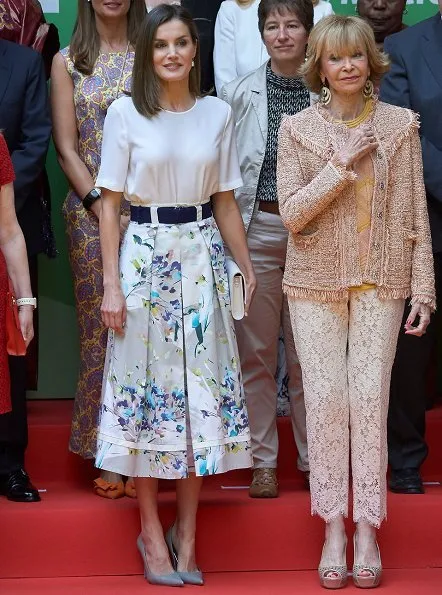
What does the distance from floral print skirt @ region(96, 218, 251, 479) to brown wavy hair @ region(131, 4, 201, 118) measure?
0.41 meters

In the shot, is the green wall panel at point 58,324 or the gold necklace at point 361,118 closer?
the gold necklace at point 361,118

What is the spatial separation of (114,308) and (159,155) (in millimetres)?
537

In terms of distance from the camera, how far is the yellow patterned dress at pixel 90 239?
5344 millimetres

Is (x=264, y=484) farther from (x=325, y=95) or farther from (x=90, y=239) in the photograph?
(x=325, y=95)

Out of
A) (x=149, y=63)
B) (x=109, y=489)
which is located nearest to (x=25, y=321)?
(x=149, y=63)

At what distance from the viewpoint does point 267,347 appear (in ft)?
17.8

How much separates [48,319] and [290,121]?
2068mm

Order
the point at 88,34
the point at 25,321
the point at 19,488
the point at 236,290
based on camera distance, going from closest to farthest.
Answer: the point at 25,321
the point at 236,290
the point at 19,488
the point at 88,34

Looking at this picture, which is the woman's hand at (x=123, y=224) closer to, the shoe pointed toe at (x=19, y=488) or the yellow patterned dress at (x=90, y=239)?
the yellow patterned dress at (x=90, y=239)

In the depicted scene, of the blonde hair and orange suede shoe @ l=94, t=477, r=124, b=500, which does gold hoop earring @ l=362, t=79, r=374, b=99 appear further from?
orange suede shoe @ l=94, t=477, r=124, b=500

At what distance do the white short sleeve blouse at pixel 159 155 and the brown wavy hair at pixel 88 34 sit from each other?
67cm

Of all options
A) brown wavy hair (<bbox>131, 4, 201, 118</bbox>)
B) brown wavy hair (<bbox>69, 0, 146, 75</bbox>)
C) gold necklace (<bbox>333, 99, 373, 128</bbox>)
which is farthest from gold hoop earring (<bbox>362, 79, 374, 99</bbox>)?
brown wavy hair (<bbox>69, 0, 146, 75</bbox>)

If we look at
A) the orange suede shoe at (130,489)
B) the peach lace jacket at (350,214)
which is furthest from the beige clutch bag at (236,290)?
the orange suede shoe at (130,489)

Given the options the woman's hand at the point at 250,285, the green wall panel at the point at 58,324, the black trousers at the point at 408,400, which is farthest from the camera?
the green wall panel at the point at 58,324
